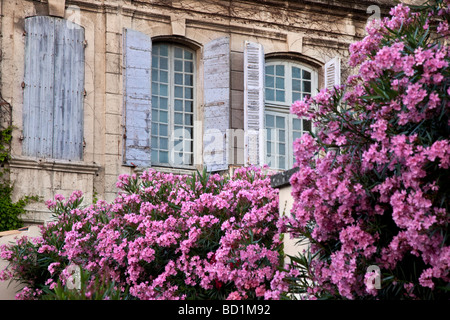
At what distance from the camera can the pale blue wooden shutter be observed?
395 inches

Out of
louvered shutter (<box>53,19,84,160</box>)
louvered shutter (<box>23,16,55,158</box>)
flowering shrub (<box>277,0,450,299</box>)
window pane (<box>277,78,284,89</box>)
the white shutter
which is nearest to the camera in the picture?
flowering shrub (<box>277,0,450,299</box>)

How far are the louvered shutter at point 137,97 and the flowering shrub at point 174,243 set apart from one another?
3577 mm

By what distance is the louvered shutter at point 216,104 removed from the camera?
11047 millimetres

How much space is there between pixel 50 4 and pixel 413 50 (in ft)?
24.3

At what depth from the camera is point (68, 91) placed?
10344 mm

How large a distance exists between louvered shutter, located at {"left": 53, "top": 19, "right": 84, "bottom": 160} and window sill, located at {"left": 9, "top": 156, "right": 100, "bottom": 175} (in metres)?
0.14

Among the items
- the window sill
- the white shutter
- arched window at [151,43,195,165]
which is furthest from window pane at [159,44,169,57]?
the white shutter

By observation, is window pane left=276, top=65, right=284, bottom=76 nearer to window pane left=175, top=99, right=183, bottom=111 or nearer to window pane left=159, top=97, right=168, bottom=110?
window pane left=175, top=99, right=183, bottom=111

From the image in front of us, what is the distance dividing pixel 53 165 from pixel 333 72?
4704mm

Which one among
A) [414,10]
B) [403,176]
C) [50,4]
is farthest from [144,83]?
[403,176]

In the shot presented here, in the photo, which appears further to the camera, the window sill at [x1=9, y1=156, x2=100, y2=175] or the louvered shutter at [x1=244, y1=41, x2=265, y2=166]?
the louvered shutter at [x1=244, y1=41, x2=265, y2=166]

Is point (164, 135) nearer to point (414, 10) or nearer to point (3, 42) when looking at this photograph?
point (3, 42)

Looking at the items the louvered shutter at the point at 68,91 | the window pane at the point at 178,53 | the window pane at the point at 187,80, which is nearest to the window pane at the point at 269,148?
the window pane at the point at 187,80

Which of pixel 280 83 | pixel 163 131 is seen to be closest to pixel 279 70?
pixel 280 83
